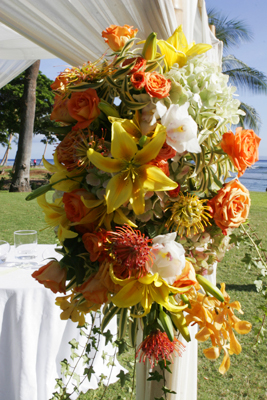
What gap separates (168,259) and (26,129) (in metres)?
11.8

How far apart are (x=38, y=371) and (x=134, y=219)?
5.43 feet

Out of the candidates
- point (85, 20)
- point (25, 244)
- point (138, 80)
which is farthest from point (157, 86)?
point (25, 244)

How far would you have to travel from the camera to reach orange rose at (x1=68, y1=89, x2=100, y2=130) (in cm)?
77

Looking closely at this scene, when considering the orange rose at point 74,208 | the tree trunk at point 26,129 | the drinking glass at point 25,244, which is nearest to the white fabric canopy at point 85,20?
the orange rose at point 74,208

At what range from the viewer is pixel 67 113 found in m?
0.83

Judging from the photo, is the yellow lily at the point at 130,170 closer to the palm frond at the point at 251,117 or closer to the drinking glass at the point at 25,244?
the drinking glass at the point at 25,244

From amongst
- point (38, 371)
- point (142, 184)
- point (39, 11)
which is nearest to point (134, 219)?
point (142, 184)

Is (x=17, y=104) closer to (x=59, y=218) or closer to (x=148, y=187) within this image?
(x=59, y=218)

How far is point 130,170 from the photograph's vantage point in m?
0.72

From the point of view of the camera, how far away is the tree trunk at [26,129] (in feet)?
37.5

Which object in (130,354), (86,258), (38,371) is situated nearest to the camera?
(86,258)

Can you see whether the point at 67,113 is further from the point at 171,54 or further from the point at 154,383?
the point at 154,383

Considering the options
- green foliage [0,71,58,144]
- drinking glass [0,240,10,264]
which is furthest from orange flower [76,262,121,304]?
green foliage [0,71,58,144]

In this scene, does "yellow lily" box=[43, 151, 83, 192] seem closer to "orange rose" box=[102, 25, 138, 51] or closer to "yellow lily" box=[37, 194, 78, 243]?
"yellow lily" box=[37, 194, 78, 243]
